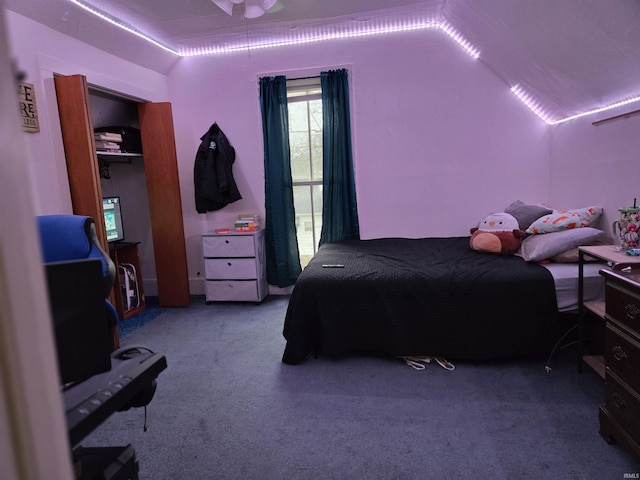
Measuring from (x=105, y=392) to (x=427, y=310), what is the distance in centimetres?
206

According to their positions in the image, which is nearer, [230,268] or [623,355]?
[623,355]

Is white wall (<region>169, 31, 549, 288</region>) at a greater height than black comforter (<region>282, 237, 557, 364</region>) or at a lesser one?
greater

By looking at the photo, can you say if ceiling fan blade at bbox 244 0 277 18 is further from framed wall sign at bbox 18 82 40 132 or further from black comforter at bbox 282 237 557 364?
black comforter at bbox 282 237 557 364

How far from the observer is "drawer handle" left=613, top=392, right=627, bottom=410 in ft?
5.48

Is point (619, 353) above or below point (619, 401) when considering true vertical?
above

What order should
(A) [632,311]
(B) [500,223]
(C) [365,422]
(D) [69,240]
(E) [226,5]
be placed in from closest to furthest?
1. (A) [632,311]
2. (D) [69,240]
3. (C) [365,422]
4. (E) [226,5]
5. (B) [500,223]

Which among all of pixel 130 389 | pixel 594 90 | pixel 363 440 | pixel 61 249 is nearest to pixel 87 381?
pixel 130 389

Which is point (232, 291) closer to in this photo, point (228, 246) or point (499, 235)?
point (228, 246)

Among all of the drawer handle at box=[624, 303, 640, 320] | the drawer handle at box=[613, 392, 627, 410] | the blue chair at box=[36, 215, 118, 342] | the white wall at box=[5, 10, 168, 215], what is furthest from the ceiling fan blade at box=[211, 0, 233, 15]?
the drawer handle at box=[613, 392, 627, 410]

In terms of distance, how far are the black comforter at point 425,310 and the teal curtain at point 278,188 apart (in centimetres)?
140

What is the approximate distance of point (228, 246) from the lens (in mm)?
4055

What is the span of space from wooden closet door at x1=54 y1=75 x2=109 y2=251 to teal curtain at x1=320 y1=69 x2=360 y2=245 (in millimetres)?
2091

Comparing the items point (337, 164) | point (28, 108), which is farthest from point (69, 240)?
point (337, 164)

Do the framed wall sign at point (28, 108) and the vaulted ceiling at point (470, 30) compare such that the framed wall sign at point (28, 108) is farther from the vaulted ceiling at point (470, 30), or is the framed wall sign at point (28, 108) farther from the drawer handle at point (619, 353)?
the drawer handle at point (619, 353)
